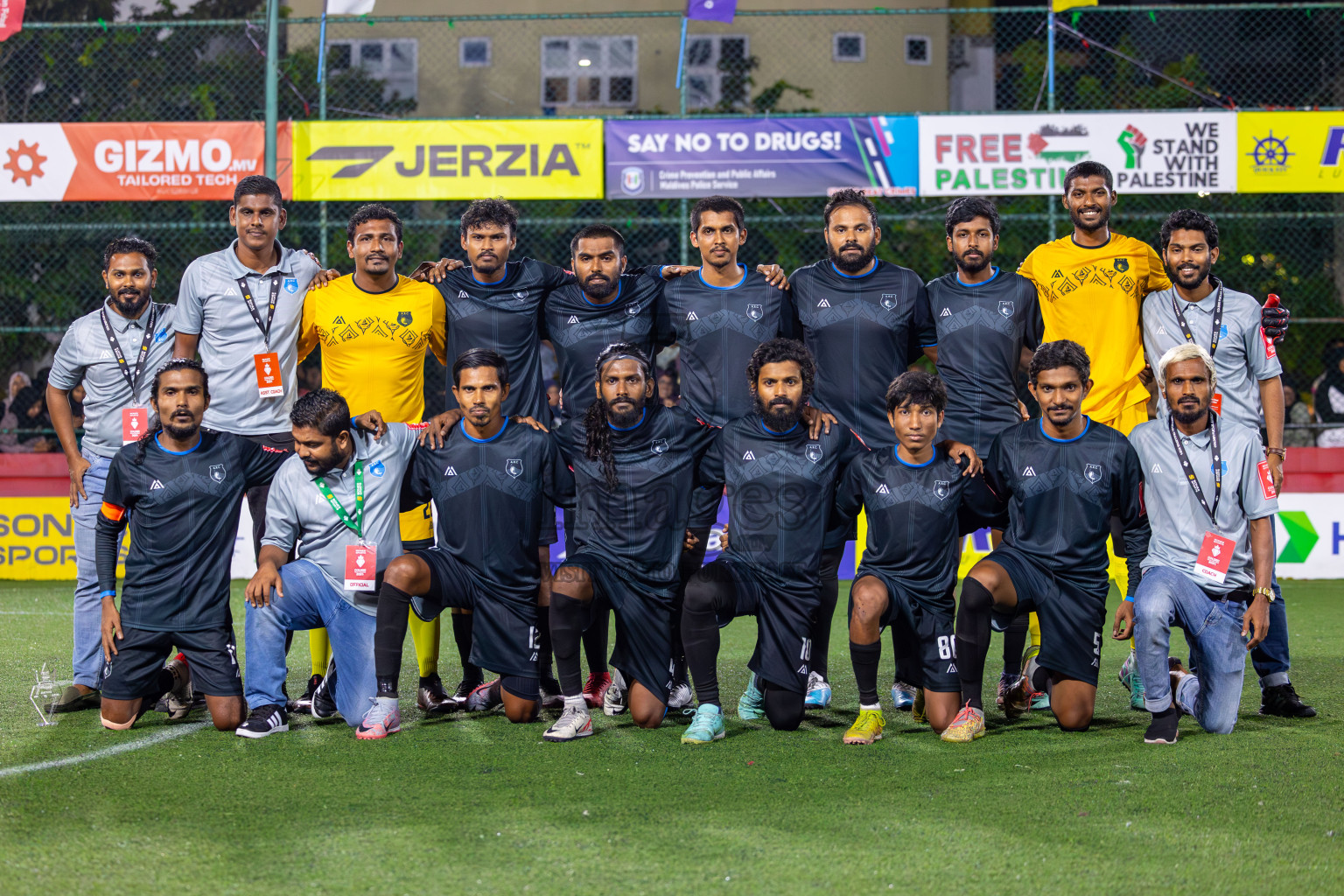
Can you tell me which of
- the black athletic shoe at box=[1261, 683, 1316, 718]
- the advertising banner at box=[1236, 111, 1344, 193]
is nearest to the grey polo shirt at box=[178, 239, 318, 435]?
the black athletic shoe at box=[1261, 683, 1316, 718]

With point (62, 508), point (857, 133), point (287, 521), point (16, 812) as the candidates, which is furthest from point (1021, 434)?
point (62, 508)

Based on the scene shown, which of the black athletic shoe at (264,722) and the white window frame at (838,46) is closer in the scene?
the black athletic shoe at (264,722)

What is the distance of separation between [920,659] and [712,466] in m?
1.12

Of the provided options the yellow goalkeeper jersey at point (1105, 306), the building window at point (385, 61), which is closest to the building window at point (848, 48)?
the building window at point (385, 61)

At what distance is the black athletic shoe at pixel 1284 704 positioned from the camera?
17.5 feet

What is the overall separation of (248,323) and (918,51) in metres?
16.4

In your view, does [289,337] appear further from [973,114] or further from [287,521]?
[973,114]

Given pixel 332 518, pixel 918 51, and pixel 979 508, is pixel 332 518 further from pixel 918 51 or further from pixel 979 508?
pixel 918 51

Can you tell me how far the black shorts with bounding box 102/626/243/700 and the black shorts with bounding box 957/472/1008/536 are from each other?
9.70 ft

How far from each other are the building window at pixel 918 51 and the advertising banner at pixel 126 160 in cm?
1186

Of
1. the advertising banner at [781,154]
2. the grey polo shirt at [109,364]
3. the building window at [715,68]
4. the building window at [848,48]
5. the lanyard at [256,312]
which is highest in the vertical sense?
the building window at [848,48]

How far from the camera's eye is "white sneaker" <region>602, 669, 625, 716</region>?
18.3ft

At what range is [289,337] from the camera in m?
6.03

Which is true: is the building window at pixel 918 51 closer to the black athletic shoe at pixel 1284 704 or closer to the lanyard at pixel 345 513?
the black athletic shoe at pixel 1284 704
